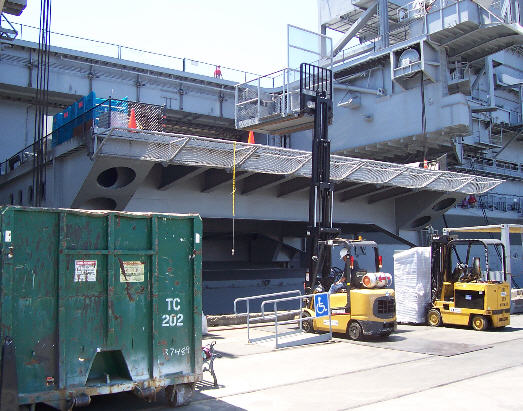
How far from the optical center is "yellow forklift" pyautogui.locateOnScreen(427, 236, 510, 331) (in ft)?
51.6

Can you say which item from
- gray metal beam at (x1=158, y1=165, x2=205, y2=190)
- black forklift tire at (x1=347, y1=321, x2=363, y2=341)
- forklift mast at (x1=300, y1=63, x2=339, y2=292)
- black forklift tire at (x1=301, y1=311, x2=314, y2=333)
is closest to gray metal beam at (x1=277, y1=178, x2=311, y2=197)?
gray metal beam at (x1=158, y1=165, x2=205, y2=190)

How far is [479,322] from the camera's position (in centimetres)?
1591

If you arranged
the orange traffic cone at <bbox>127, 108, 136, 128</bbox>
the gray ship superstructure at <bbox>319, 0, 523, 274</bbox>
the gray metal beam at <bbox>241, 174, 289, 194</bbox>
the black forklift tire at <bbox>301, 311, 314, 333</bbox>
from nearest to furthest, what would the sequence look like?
the black forklift tire at <bbox>301, 311, 314, 333</bbox>, the orange traffic cone at <bbox>127, 108, 136, 128</bbox>, the gray metal beam at <bbox>241, 174, 289, 194</bbox>, the gray ship superstructure at <bbox>319, 0, 523, 274</bbox>

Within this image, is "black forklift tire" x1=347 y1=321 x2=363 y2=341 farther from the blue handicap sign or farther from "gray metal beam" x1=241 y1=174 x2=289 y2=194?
"gray metal beam" x1=241 y1=174 x2=289 y2=194

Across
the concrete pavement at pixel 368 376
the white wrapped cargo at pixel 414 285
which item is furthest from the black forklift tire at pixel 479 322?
the white wrapped cargo at pixel 414 285

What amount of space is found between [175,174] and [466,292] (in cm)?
1079

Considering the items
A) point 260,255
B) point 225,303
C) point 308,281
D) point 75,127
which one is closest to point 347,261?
point 308,281

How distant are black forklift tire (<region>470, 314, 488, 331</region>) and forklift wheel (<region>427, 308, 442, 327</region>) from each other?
97cm

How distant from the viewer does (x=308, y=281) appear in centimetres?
1534

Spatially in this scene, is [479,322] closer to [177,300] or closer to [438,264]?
[438,264]

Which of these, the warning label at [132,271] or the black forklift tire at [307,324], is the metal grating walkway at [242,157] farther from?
the warning label at [132,271]

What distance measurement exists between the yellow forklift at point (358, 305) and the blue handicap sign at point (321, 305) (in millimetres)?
298

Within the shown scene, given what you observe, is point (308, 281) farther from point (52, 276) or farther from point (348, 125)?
point (348, 125)

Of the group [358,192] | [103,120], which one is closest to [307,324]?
[103,120]
